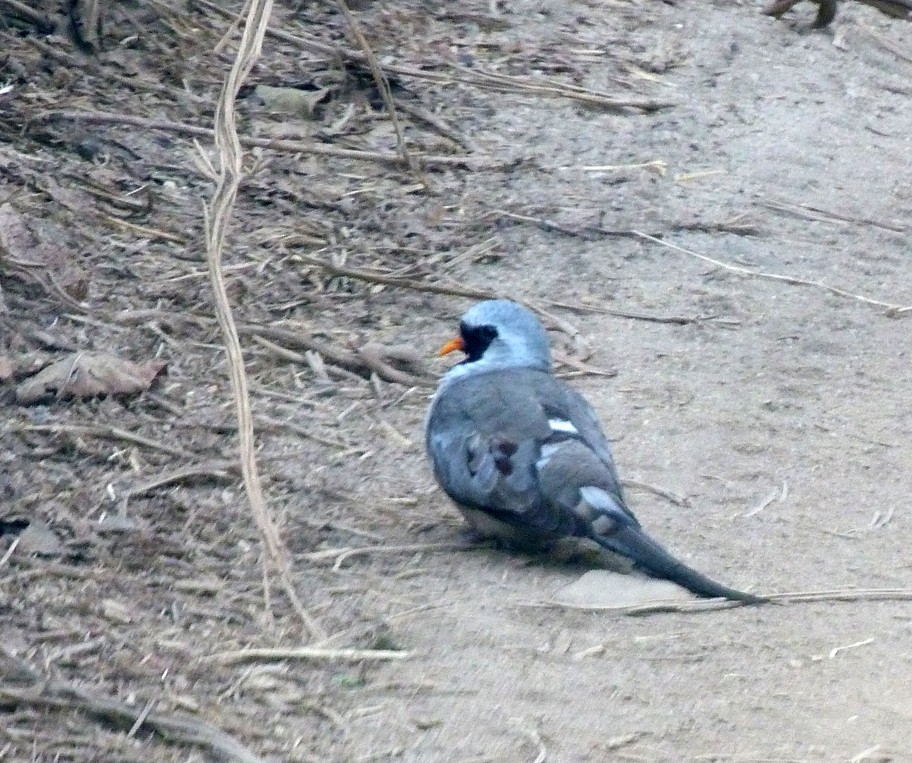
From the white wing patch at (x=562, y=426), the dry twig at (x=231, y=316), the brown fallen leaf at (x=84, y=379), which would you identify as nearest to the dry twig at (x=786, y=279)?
the white wing patch at (x=562, y=426)

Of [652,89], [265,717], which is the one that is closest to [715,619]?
[265,717]

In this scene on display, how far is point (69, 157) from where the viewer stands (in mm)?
6312

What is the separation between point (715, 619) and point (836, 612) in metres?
0.33

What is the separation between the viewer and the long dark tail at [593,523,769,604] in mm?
3916

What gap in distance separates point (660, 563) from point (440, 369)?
1.64 m

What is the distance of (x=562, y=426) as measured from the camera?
13.9 feet

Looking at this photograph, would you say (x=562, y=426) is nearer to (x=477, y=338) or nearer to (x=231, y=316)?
(x=477, y=338)

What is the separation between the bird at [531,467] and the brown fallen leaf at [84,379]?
40.5 inches

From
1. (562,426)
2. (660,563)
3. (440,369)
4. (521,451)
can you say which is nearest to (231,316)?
(521,451)

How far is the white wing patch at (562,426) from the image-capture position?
423cm

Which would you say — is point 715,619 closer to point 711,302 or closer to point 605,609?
point 605,609

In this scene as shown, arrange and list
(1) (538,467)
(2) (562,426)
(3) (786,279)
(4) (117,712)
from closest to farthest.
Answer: (4) (117,712)
(1) (538,467)
(2) (562,426)
(3) (786,279)

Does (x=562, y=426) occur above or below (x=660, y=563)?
above

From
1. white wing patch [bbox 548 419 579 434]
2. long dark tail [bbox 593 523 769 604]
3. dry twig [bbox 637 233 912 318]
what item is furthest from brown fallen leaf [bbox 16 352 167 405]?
dry twig [bbox 637 233 912 318]
